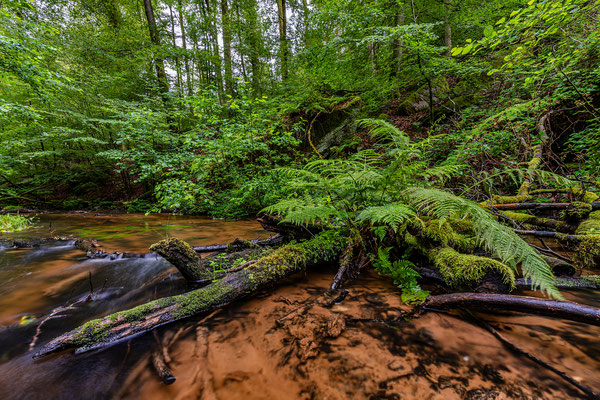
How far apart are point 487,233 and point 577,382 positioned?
35.3 inches

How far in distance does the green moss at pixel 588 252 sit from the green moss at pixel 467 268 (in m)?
1.33

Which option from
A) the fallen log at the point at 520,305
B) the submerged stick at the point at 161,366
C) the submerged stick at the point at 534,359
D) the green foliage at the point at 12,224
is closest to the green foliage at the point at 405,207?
the fallen log at the point at 520,305

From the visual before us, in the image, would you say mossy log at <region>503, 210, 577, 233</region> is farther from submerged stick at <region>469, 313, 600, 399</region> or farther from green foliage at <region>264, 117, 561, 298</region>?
submerged stick at <region>469, 313, 600, 399</region>

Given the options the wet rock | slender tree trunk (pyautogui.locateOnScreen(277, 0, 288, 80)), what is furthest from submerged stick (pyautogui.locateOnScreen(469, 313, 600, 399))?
slender tree trunk (pyautogui.locateOnScreen(277, 0, 288, 80))

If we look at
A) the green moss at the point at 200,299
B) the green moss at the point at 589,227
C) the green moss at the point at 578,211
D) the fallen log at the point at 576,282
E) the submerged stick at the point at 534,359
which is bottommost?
the submerged stick at the point at 534,359

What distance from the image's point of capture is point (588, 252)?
7.97 ft

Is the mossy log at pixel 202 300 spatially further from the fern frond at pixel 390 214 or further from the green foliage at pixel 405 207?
the fern frond at pixel 390 214

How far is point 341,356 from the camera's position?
1.50m

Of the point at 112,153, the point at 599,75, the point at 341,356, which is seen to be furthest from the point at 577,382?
the point at 112,153

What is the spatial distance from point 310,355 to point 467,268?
159cm

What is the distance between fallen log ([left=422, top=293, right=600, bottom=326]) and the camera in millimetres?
1200

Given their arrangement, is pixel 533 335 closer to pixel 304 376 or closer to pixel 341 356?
pixel 341 356

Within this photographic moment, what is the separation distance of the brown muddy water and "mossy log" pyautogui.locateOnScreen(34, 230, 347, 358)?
0.09 m

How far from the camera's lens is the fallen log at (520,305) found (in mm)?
1200
